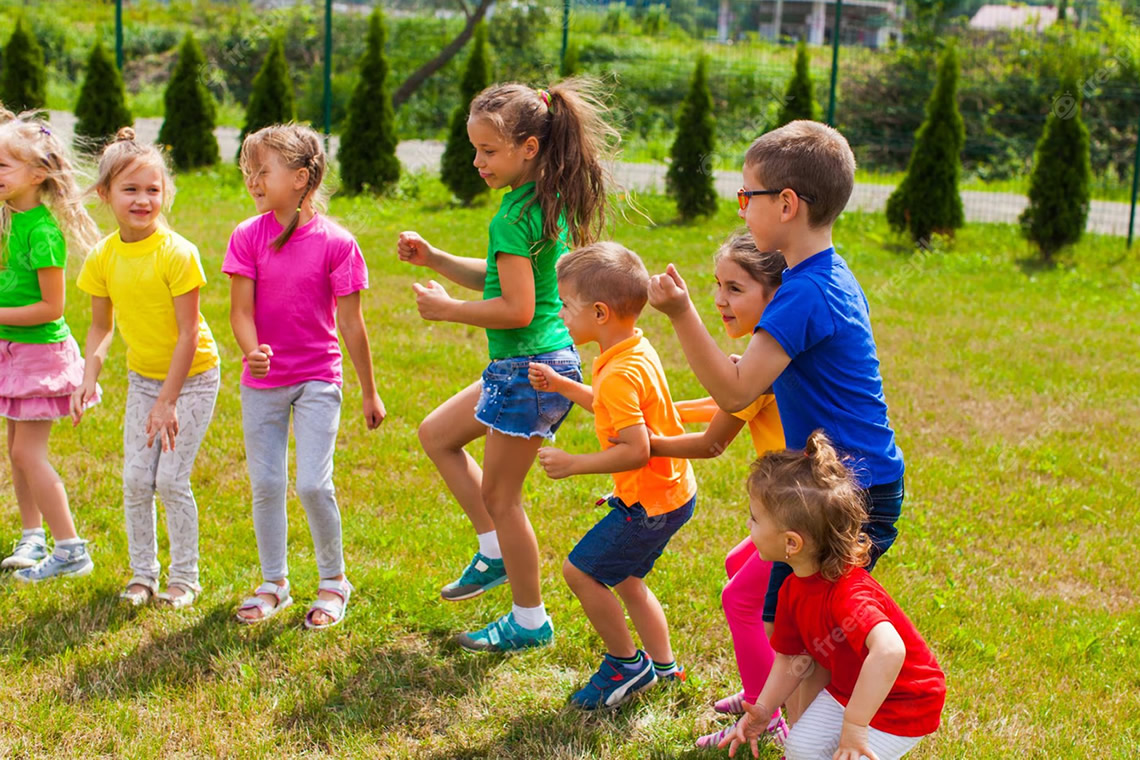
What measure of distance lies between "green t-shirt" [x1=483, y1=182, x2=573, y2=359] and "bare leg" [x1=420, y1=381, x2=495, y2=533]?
14.5 inches

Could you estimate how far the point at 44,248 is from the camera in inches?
159

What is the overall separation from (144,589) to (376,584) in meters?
0.85

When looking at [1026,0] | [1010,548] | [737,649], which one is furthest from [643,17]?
[737,649]

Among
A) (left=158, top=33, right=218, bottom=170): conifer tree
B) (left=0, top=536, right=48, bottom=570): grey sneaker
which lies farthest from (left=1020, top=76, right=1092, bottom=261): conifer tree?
(left=0, top=536, right=48, bottom=570): grey sneaker

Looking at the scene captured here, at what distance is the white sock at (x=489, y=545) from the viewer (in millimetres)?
4047

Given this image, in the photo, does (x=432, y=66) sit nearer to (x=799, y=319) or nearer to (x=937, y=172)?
(x=937, y=172)

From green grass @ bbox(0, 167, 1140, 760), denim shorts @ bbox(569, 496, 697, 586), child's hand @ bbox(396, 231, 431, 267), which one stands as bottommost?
green grass @ bbox(0, 167, 1140, 760)

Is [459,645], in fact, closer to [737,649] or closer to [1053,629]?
[737,649]

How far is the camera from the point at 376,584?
416cm

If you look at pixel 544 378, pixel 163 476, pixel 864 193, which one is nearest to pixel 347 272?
pixel 544 378

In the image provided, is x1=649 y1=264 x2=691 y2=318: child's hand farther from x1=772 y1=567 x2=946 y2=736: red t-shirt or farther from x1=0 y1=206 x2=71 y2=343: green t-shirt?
x1=0 y1=206 x2=71 y2=343: green t-shirt

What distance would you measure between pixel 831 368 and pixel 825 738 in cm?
91

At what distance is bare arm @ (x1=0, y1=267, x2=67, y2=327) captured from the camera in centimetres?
402

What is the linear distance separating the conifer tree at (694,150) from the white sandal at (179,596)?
1044 centimetres
